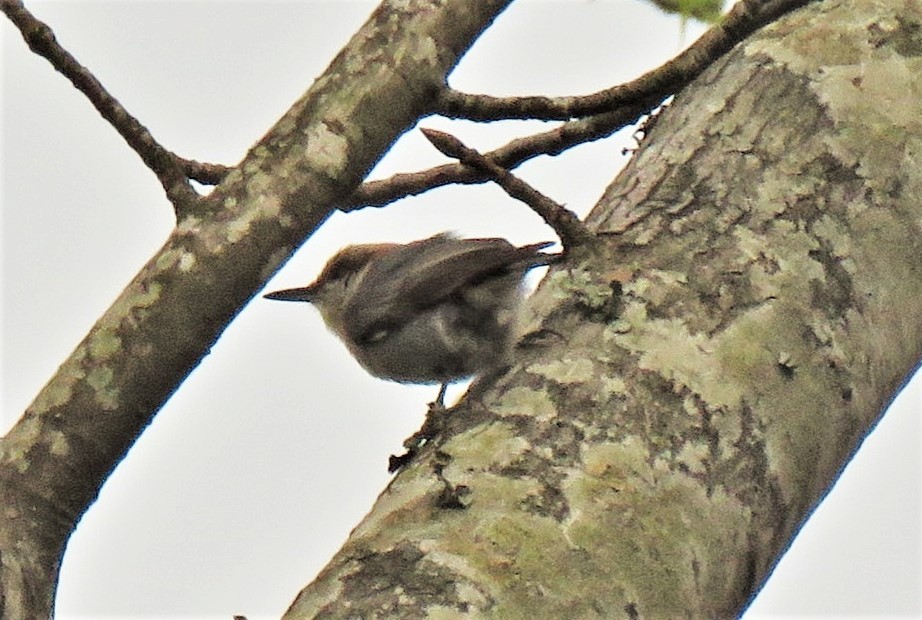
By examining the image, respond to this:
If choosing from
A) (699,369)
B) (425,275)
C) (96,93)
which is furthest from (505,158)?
(96,93)

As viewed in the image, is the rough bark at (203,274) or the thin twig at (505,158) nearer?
the rough bark at (203,274)

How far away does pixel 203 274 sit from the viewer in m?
2.36

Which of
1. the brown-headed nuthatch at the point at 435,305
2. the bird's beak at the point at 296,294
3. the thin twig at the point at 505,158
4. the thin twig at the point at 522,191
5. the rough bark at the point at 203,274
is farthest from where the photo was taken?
the bird's beak at the point at 296,294

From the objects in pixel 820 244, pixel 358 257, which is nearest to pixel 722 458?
pixel 820 244

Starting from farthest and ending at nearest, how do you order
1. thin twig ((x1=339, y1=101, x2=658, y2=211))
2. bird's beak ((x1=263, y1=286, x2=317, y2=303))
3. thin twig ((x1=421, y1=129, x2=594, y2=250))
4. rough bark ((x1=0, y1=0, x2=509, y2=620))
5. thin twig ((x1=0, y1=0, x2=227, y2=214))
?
1. bird's beak ((x1=263, y1=286, x2=317, y2=303))
2. thin twig ((x1=339, y1=101, x2=658, y2=211))
3. thin twig ((x1=421, y1=129, x2=594, y2=250))
4. thin twig ((x1=0, y1=0, x2=227, y2=214))
5. rough bark ((x1=0, y1=0, x2=509, y2=620))

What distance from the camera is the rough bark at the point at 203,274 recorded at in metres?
2.20

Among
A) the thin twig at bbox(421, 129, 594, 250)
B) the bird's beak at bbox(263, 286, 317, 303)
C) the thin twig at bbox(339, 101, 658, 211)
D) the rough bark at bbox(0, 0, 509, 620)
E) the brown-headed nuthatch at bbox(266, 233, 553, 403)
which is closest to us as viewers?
the rough bark at bbox(0, 0, 509, 620)

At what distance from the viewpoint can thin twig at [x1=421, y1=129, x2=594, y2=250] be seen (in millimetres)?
2943

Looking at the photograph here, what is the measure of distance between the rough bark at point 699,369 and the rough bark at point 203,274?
0.45 m

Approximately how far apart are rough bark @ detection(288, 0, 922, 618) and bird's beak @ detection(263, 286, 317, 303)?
A: 1.73 m

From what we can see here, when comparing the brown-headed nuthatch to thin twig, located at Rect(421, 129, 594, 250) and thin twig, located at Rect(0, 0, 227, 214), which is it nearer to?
thin twig, located at Rect(421, 129, 594, 250)

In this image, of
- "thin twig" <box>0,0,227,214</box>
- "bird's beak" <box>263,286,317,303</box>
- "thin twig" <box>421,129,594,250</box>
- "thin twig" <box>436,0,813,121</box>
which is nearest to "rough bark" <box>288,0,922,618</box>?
"thin twig" <box>421,129,594,250</box>

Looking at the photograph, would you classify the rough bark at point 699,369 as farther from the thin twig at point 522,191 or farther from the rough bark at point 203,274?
the rough bark at point 203,274

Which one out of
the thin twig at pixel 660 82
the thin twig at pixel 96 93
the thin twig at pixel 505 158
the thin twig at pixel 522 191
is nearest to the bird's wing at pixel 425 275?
the thin twig at pixel 505 158
